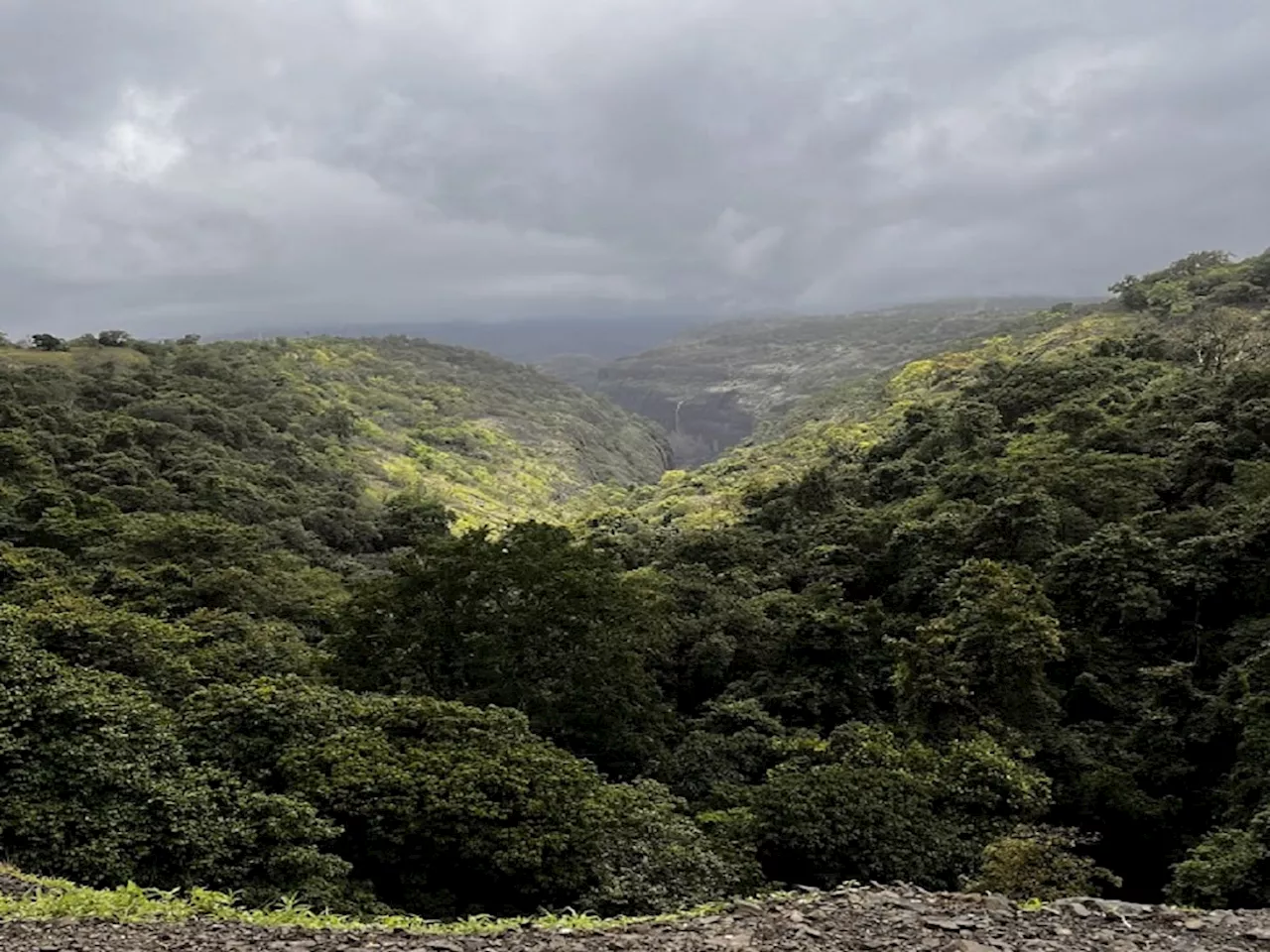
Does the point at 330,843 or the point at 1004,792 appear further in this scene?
the point at 1004,792

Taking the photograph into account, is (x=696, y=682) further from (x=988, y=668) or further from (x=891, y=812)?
(x=891, y=812)

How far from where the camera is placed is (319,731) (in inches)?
602

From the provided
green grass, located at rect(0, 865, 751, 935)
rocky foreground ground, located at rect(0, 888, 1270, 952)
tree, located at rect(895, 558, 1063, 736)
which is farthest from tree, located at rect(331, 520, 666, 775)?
rocky foreground ground, located at rect(0, 888, 1270, 952)

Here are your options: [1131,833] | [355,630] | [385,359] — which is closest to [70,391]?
[355,630]

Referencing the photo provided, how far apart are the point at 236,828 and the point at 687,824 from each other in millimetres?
6206

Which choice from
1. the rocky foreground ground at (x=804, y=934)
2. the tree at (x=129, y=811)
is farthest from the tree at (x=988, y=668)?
the tree at (x=129, y=811)

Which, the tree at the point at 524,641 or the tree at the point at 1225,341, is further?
the tree at the point at 1225,341

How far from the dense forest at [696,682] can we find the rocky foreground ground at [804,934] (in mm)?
3983

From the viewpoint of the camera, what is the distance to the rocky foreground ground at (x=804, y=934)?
784 centimetres

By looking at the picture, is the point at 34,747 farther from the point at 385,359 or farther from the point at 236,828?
the point at 385,359

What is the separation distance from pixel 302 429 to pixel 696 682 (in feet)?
189

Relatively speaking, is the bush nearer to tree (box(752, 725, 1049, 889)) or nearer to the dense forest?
the dense forest

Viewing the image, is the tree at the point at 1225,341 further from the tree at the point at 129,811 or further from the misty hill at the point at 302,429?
the misty hill at the point at 302,429

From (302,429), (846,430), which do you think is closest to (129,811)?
(302,429)
